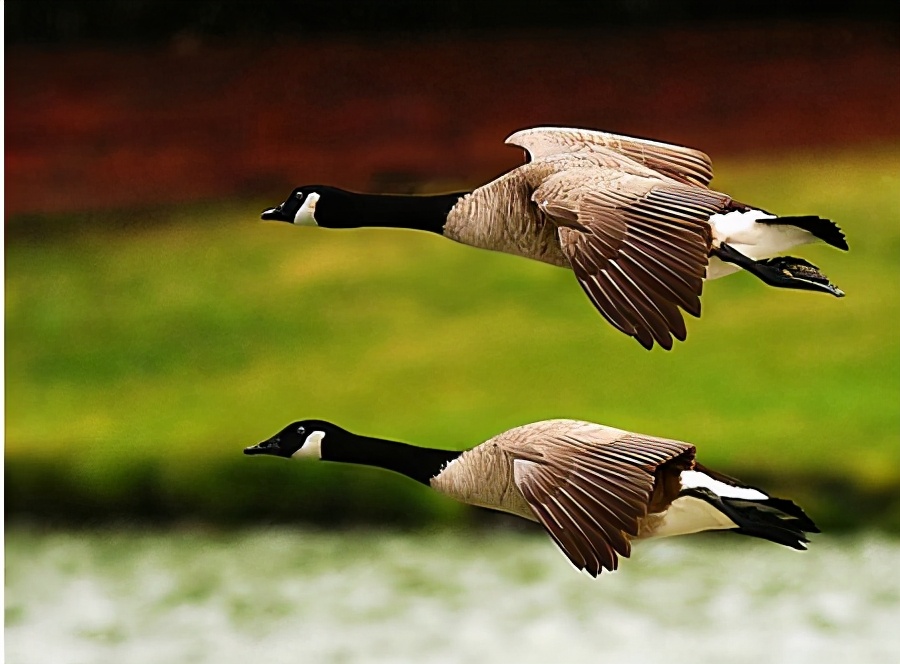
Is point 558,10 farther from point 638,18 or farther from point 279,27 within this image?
point 279,27

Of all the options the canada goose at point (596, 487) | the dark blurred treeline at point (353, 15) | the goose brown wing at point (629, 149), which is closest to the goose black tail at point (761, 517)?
the canada goose at point (596, 487)

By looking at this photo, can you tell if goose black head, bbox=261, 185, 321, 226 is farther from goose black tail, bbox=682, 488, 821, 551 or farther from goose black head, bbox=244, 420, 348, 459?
goose black tail, bbox=682, 488, 821, 551

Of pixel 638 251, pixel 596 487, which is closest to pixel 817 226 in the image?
pixel 638 251

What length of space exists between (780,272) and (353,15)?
2.58ft

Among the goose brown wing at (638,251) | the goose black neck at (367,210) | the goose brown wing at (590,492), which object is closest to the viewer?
the goose brown wing at (638,251)

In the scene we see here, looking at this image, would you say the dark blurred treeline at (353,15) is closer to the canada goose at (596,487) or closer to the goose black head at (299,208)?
the goose black head at (299,208)

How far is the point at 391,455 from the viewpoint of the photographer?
1379 mm

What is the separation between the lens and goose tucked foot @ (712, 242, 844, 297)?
122cm

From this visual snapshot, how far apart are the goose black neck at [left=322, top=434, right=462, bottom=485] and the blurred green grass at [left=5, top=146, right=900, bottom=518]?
35 cm

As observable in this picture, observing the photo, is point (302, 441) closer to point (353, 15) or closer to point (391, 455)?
point (391, 455)

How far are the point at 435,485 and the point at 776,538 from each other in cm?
35

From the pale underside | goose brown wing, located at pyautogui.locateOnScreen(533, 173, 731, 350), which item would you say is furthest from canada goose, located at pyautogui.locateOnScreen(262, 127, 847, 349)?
Answer: the pale underside

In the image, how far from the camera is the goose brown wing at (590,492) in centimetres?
121

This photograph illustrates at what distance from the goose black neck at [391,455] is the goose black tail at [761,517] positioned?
26cm
